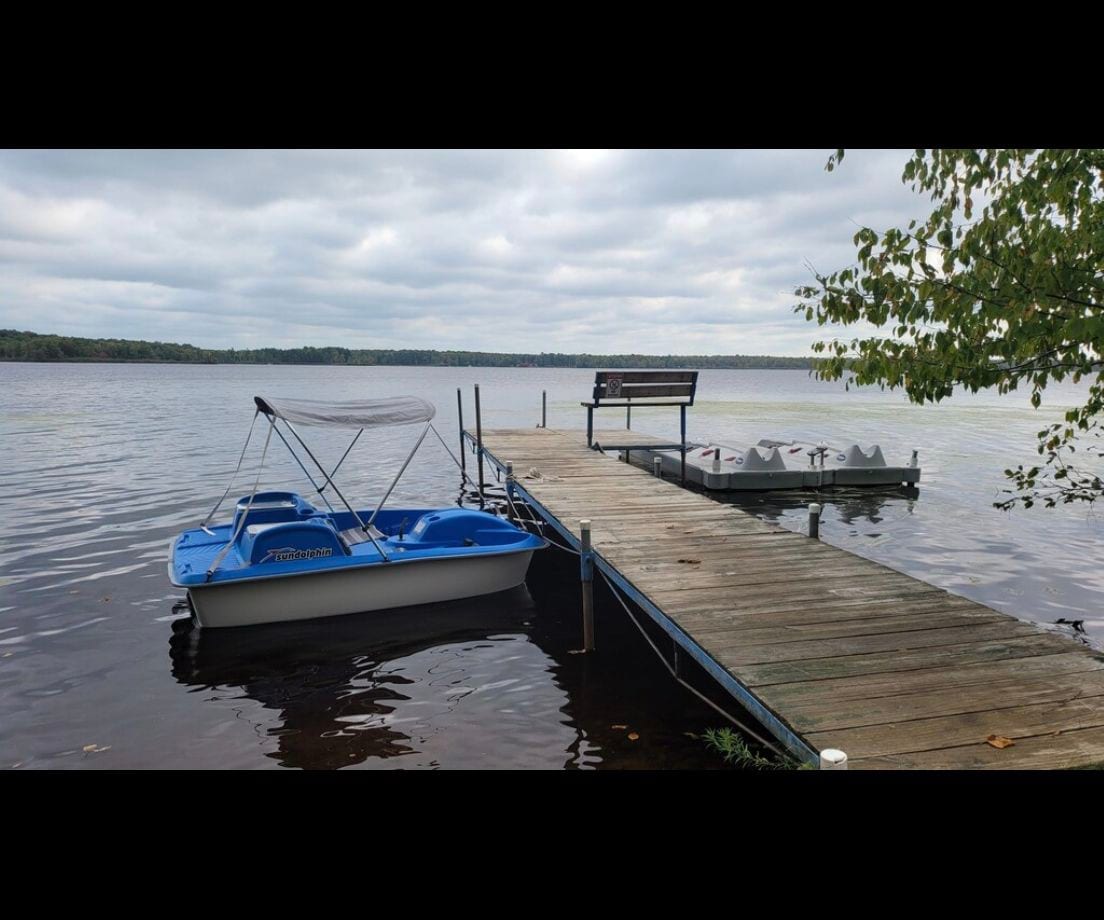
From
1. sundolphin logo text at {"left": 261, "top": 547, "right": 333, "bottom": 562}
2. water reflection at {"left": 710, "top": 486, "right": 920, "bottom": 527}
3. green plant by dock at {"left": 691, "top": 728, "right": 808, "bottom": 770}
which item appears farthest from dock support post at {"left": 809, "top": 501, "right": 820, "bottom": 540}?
water reflection at {"left": 710, "top": 486, "right": 920, "bottom": 527}

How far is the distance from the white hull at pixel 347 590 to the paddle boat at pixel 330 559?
1 centimetres

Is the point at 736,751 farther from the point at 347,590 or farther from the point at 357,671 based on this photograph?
the point at 347,590

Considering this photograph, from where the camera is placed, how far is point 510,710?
7.82 meters

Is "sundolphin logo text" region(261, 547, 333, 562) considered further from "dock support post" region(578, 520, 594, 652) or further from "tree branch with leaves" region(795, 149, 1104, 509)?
"tree branch with leaves" region(795, 149, 1104, 509)

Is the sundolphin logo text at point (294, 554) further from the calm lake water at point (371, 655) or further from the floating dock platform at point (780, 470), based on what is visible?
the floating dock platform at point (780, 470)

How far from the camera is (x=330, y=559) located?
9914 mm

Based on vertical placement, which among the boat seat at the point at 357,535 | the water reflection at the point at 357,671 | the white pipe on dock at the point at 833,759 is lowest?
the water reflection at the point at 357,671

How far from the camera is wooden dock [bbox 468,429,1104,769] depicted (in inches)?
173

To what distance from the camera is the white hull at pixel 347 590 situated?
378 inches

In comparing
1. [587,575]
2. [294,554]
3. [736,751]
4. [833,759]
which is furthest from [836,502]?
[833,759]

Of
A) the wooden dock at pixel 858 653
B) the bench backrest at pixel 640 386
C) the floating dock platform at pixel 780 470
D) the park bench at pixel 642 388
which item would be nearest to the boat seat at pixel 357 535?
the wooden dock at pixel 858 653

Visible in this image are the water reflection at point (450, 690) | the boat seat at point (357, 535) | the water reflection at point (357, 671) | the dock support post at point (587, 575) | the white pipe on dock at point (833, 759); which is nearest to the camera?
the white pipe on dock at point (833, 759)

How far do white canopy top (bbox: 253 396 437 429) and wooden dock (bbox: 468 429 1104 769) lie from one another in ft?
11.7
